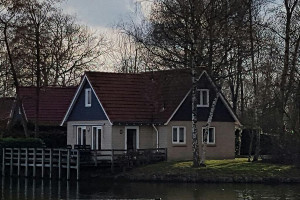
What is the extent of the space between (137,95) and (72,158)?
783 cm

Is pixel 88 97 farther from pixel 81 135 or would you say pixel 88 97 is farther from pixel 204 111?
pixel 204 111

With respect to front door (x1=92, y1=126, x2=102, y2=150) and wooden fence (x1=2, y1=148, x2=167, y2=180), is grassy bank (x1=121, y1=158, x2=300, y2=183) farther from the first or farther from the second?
front door (x1=92, y1=126, x2=102, y2=150)

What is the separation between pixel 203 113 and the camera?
51594 millimetres

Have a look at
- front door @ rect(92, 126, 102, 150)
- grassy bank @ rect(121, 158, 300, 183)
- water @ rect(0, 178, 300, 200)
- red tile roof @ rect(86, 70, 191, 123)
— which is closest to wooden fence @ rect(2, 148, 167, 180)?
grassy bank @ rect(121, 158, 300, 183)

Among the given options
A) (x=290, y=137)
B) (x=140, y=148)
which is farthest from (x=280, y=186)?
(x=140, y=148)

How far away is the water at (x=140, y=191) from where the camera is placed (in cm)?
3494

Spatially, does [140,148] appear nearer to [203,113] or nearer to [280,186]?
[203,113]

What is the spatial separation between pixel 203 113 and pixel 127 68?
28.7m

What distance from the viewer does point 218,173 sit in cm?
4269

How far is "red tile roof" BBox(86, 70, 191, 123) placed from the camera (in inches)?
1949

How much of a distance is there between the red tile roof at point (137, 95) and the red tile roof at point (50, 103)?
11.2 m

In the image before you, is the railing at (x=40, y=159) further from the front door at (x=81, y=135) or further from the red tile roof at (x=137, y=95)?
the front door at (x=81, y=135)

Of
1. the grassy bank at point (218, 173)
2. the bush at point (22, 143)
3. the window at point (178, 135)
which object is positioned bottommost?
the grassy bank at point (218, 173)

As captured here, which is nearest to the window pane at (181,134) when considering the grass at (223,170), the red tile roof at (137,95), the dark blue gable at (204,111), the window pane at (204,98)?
the dark blue gable at (204,111)
